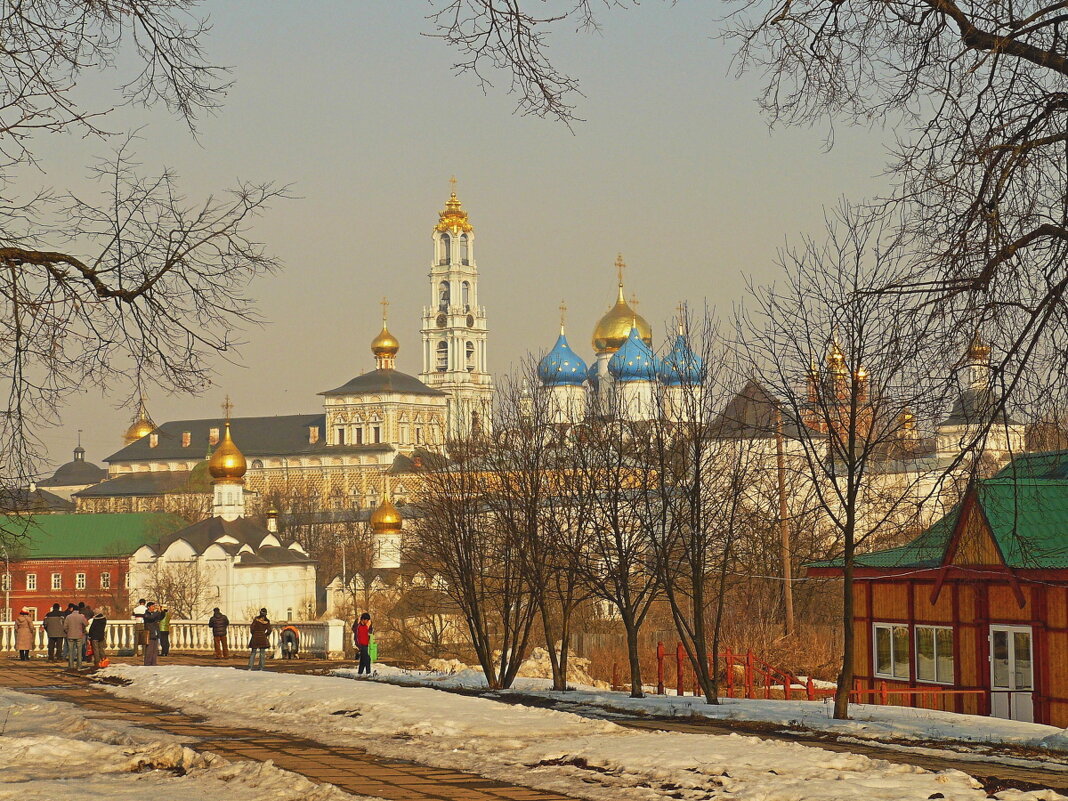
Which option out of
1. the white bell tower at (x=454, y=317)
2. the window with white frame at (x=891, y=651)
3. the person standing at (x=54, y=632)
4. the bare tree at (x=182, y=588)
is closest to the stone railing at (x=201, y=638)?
the person standing at (x=54, y=632)

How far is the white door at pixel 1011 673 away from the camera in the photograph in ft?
73.4

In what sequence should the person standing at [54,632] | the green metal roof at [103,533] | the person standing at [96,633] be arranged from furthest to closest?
1. the green metal roof at [103,533]
2. the person standing at [54,632]
3. the person standing at [96,633]

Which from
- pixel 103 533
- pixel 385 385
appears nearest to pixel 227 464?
pixel 103 533

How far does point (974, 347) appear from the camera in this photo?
11.6 m

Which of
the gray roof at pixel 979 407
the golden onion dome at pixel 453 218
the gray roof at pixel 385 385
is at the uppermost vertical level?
the golden onion dome at pixel 453 218

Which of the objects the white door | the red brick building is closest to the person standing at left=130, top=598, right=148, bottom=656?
the white door

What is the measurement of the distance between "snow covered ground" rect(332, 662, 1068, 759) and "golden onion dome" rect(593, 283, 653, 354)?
4749 inches

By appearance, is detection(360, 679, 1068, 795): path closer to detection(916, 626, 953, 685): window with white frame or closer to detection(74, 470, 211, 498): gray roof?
detection(916, 626, 953, 685): window with white frame

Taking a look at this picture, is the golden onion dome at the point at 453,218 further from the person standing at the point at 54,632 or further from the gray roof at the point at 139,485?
the person standing at the point at 54,632

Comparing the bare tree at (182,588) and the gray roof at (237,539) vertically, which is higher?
the gray roof at (237,539)

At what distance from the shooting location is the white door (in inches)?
880

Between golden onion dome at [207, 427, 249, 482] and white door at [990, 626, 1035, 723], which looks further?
golden onion dome at [207, 427, 249, 482]

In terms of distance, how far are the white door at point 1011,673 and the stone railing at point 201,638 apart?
18324 mm

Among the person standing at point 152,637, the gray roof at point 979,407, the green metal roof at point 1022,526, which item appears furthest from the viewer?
the person standing at point 152,637
